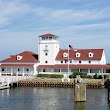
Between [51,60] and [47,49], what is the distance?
2997 millimetres

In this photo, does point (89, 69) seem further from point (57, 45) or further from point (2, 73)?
point (2, 73)

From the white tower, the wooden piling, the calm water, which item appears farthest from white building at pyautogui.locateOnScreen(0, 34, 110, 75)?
the wooden piling

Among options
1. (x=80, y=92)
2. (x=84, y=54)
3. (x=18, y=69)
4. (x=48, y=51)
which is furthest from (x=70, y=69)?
(x=80, y=92)

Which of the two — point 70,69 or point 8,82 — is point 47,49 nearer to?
point 70,69

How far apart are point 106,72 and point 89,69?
4.21 metres

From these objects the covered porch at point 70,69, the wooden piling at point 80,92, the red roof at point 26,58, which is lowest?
the wooden piling at point 80,92

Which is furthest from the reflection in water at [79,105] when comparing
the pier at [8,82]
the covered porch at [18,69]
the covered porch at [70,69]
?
the covered porch at [18,69]

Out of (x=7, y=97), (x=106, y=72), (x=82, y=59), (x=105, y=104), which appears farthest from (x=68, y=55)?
(x=105, y=104)

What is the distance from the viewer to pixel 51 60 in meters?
87.3

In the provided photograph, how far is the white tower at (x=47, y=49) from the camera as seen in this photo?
284ft

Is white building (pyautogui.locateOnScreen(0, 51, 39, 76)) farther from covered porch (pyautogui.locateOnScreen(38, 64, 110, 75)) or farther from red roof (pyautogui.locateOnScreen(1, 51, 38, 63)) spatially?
covered porch (pyautogui.locateOnScreen(38, 64, 110, 75))

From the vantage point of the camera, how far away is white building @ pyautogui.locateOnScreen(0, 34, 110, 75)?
276ft

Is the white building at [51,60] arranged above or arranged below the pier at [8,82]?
above

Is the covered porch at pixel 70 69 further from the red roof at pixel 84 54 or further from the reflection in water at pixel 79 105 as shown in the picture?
the reflection in water at pixel 79 105
